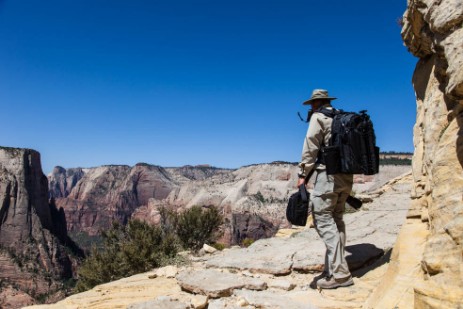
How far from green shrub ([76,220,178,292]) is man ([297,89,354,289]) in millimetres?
3484

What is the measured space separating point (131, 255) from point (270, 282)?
6238 millimetres

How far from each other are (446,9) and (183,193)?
129 meters

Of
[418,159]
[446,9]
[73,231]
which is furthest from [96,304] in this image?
[73,231]

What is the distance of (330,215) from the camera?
14.0ft

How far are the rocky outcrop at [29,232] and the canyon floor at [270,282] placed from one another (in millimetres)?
75629

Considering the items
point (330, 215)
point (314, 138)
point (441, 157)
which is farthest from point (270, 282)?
point (441, 157)

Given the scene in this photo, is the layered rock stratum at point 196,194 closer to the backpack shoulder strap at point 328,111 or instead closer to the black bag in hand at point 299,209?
the black bag in hand at point 299,209

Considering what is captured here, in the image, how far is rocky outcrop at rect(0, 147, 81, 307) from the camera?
75625 millimetres

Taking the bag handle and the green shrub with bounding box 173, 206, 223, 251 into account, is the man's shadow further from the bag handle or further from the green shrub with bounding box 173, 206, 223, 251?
the green shrub with bounding box 173, 206, 223, 251

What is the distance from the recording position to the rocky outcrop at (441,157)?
2555 millimetres

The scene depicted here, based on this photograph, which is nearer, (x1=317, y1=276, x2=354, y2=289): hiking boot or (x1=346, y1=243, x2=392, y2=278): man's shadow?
(x1=317, y1=276, x2=354, y2=289): hiking boot

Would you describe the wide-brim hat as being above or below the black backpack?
above


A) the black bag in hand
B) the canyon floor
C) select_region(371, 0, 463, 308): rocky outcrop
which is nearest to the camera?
select_region(371, 0, 463, 308): rocky outcrop

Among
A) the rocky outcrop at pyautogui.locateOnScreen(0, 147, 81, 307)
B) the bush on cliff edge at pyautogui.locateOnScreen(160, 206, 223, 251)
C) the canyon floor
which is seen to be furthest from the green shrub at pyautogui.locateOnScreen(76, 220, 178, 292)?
the rocky outcrop at pyautogui.locateOnScreen(0, 147, 81, 307)
